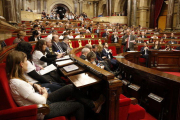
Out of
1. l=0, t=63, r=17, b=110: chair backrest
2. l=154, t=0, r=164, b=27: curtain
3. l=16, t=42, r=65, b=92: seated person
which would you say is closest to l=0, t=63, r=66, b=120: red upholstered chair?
l=0, t=63, r=17, b=110: chair backrest

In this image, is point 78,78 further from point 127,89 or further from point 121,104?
point 127,89

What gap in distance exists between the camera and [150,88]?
200cm

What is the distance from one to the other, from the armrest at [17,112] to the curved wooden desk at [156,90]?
139 centimetres

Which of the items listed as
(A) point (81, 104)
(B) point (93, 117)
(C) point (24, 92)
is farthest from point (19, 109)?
(B) point (93, 117)

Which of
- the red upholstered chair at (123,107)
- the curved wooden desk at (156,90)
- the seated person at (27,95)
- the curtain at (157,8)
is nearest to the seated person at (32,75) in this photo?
the seated person at (27,95)

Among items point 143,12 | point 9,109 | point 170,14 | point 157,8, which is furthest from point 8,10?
point 157,8

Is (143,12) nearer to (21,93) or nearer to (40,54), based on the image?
(40,54)

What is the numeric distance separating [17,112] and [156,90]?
1.57 m

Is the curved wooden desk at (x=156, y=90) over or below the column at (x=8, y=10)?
below

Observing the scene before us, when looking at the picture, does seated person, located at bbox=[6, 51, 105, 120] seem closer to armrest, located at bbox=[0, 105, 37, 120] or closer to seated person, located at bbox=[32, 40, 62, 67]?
armrest, located at bbox=[0, 105, 37, 120]

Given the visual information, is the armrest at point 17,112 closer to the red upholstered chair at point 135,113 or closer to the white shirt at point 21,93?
the white shirt at point 21,93

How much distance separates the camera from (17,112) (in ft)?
3.92

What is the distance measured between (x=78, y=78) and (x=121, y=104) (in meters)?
0.53

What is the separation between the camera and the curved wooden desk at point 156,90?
65.6 inches
